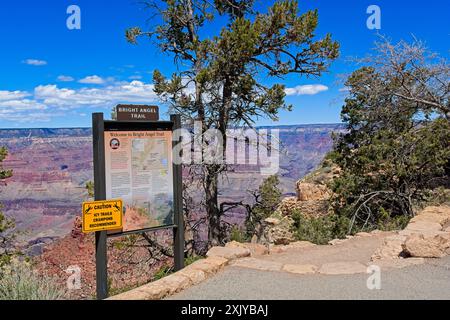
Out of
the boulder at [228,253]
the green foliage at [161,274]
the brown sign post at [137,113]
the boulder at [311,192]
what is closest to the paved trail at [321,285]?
the boulder at [228,253]

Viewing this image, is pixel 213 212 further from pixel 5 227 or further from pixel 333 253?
pixel 5 227

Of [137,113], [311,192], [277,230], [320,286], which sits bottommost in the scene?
[277,230]

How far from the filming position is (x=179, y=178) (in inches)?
254

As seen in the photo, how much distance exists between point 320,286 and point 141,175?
2842 millimetres

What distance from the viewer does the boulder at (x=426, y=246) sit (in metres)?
6.76

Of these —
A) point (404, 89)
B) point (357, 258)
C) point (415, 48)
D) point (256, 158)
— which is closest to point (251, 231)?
point (256, 158)

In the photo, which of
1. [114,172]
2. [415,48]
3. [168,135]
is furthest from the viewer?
[415,48]

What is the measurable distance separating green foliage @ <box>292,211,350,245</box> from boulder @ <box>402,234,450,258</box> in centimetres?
432

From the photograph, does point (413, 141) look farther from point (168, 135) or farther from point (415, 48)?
point (168, 135)

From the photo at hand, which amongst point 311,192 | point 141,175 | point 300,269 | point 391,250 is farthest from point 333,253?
point 311,192

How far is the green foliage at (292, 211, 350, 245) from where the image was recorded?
1187 cm

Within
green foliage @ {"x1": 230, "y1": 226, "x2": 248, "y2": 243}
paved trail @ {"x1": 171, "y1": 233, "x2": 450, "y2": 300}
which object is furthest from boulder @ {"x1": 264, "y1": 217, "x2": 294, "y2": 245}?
paved trail @ {"x1": 171, "y1": 233, "x2": 450, "y2": 300}

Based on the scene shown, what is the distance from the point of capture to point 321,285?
5.46m
